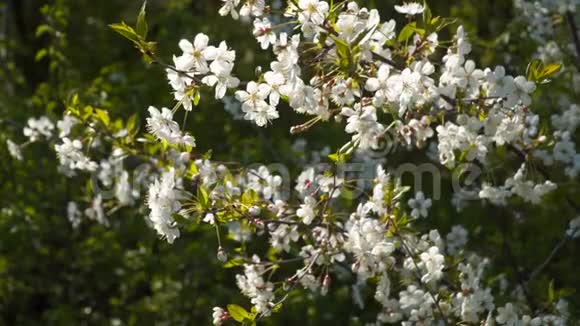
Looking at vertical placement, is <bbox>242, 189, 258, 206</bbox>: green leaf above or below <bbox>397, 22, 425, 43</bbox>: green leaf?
below

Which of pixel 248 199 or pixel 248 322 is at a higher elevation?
pixel 248 199

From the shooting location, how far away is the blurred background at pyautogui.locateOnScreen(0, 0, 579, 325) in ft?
12.6

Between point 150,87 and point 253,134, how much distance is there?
554mm

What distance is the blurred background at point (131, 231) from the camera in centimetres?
383

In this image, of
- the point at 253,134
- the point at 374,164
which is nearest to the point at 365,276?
the point at 374,164

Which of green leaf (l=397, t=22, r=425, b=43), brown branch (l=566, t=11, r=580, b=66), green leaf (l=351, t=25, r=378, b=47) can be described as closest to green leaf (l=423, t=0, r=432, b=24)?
green leaf (l=397, t=22, r=425, b=43)

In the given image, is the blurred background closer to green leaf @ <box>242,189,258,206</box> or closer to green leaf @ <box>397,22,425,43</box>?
green leaf @ <box>242,189,258,206</box>

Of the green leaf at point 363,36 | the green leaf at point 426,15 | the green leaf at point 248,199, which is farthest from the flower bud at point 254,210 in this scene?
the green leaf at point 426,15

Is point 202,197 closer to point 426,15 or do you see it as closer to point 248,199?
→ point 248,199

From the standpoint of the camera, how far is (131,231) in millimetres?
4113

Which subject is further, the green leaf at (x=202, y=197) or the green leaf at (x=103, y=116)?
the green leaf at (x=103, y=116)

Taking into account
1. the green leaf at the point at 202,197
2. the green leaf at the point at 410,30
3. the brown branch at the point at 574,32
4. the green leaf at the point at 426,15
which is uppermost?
the brown branch at the point at 574,32

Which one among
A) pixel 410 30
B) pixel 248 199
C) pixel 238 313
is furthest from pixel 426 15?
pixel 238 313

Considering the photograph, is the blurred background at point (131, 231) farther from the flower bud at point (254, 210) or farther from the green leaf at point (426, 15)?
the green leaf at point (426, 15)
